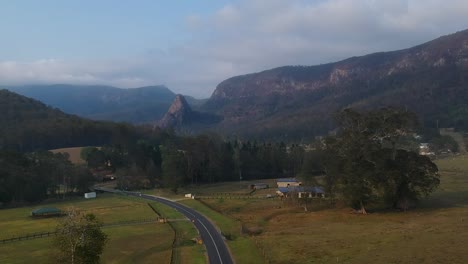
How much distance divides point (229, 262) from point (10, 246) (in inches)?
985

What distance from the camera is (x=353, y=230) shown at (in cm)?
4922

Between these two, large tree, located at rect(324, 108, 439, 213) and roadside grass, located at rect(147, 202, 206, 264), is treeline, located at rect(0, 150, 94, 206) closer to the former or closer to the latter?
roadside grass, located at rect(147, 202, 206, 264)

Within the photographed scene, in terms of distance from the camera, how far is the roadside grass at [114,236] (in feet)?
138

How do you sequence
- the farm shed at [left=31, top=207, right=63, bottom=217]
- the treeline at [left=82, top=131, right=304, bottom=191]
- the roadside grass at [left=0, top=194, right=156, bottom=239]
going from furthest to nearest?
1. the treeline at [left=82, top=131, right=304, bottom=191]
2. the farm shed at [left=31, top=207, right=63, bottom=217]
3. the roadside grass at [left=0, top=194, right=156, bottom=239]

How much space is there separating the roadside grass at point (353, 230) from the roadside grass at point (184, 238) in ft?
11.2

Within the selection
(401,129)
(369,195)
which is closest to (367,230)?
(369,195)

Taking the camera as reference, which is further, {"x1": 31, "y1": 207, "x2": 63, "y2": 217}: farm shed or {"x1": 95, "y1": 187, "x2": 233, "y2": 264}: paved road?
{"x1": 31, "y1": 207, "x2": 63, "y2": 217}: farm shed

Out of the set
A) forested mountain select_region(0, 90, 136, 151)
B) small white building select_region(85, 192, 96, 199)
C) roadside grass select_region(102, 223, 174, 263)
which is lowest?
roadside grass select_region(102, 223, 174, 263)

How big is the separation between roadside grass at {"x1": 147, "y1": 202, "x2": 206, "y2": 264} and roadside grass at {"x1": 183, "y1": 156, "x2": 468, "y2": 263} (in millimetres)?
3414

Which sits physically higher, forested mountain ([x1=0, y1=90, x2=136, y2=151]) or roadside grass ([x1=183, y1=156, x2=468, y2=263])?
forested mountain ([x1=0, y1=90, x2=136, y2=151])

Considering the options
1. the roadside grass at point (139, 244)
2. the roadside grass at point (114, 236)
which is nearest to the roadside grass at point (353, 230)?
the roadside grass at point (139, 244)

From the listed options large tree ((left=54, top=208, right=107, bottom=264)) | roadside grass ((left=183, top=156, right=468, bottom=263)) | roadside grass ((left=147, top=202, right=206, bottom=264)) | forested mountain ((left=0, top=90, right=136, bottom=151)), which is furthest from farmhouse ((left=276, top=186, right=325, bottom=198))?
forested mountain ((left=0, top=90, right=136, bottom=151))

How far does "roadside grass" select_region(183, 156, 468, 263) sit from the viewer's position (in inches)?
1463

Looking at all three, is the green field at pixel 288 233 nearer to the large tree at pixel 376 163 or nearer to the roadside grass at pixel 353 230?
the roadside grass at pixel 353 230
